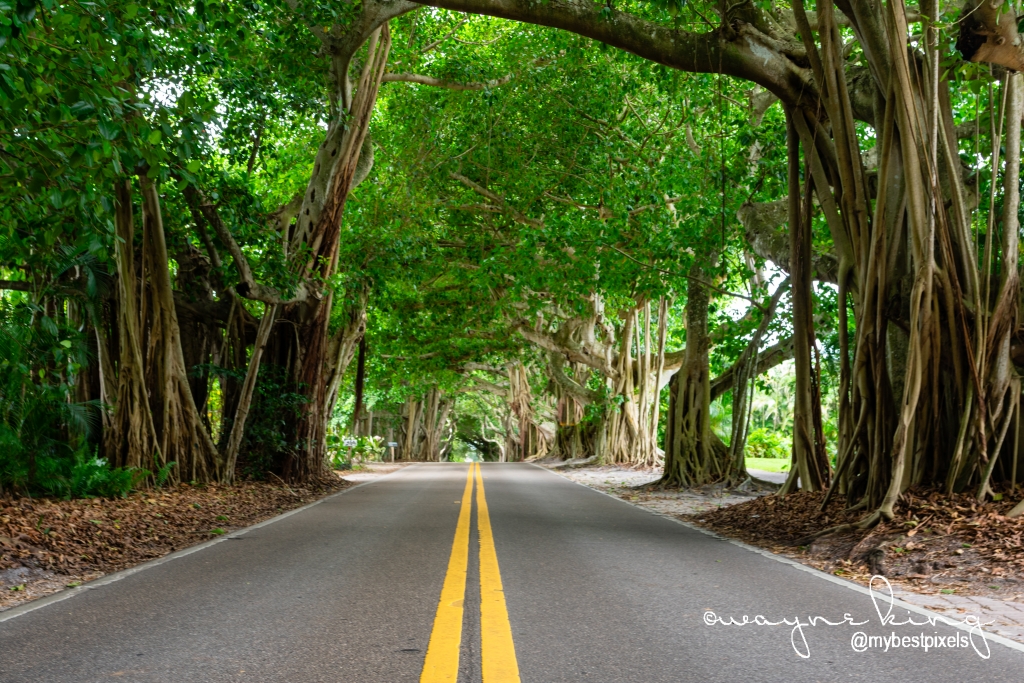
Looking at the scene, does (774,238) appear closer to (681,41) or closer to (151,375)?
(681,41)

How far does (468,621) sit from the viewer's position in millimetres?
4539

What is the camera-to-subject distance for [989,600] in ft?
17.6

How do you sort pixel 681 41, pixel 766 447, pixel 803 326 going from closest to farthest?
1. pixel 681 41
2. pixel 803 326
3. pixel 766 447

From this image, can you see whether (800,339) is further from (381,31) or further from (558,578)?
(381,31)

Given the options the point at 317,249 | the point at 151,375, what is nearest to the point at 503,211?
the point at 317,249

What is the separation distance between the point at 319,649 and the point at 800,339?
285 inches

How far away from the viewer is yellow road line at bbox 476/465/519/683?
3574 millimetres

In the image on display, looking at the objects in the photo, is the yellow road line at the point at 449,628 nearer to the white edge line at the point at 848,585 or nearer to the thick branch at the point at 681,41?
the white edge line at the point at 848,585

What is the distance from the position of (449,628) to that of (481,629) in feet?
0.54

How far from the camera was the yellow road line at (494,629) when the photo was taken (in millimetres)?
3574

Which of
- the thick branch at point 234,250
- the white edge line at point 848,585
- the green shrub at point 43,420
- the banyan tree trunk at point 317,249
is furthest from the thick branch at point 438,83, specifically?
the white edge line at point 848,585

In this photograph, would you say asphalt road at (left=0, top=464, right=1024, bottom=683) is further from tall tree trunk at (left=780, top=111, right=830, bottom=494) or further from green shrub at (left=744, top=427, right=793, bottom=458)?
green shrub at (left=744, top=427, right=793, bottom=458)

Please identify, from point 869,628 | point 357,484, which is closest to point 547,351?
point 357,484

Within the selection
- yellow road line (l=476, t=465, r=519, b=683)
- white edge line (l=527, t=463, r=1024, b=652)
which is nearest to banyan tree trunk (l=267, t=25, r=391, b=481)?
white edge line (l=527, t=463, r=1024, b=652)
